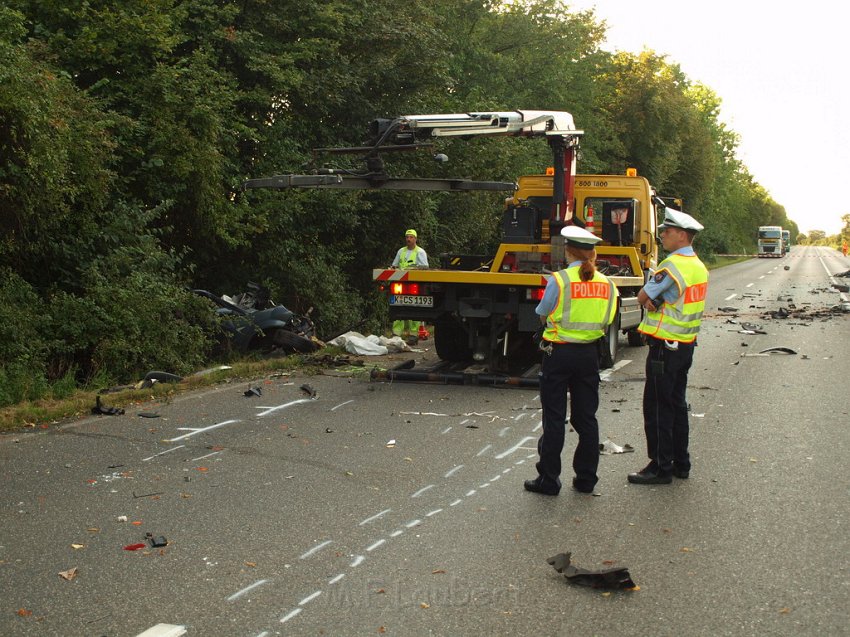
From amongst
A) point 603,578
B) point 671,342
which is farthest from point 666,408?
point 603,578

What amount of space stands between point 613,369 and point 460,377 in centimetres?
255

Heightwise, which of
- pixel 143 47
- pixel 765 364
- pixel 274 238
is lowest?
pixel 765 364

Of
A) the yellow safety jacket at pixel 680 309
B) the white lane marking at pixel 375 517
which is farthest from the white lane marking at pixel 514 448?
the white lane marking at pixel 375 517

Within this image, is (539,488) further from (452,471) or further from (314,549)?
(314,549)

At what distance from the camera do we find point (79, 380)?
10914mm

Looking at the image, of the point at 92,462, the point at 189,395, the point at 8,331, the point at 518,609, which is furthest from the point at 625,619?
the point at 8,331

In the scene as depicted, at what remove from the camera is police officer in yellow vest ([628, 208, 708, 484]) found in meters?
6.67

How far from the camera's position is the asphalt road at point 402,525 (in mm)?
4250

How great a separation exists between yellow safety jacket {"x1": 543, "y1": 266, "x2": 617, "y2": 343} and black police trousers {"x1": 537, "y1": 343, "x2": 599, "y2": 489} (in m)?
0.08

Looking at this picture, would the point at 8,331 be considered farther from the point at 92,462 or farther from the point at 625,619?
the point at 625,619

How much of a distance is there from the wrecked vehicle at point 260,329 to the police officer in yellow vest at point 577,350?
741 cm

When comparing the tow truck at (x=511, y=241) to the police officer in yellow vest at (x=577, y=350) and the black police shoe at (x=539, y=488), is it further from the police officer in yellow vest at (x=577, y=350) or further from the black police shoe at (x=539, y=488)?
the black police shoe at (x=539, y=488)

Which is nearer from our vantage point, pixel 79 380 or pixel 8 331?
pixel 8 331

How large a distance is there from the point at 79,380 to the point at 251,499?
220 inches
